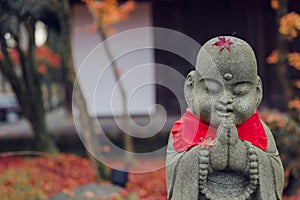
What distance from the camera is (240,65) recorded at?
3.38 meters

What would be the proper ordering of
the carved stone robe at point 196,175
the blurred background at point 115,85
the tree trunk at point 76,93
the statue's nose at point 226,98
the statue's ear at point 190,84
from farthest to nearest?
the tree trunk at point 76,93, the blurred background at point 115,85, the statue's ear at point 190,84, the carved stone robe at point 196,175, the statue's nose at point 226,98

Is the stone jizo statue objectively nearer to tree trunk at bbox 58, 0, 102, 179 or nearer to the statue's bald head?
the statue's bald head

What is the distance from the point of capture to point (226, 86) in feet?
11.1

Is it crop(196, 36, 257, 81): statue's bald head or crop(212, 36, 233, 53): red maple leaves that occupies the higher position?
crop(212, 36, 233, 53): red maple leaves

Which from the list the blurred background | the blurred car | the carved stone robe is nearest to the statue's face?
the carved stone robe

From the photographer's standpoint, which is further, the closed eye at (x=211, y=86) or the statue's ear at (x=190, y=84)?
the statue's ear at (x=190, y=84)

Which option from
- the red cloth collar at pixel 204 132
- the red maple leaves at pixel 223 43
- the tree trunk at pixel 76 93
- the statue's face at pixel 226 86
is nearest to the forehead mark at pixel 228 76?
the statue's face at pixel 226 86

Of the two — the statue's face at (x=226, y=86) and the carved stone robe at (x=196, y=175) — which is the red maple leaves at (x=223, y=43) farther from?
the carved stone robe at (x=196, y=175)

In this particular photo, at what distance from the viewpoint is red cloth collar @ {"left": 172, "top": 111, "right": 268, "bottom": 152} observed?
3529mm

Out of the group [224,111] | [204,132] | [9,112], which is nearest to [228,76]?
[224,111]

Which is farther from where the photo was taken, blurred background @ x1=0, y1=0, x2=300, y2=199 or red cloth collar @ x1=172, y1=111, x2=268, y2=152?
blurred background @ x1=0, y1=0, x2=300, y2=199

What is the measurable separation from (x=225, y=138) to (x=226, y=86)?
37 centimetres

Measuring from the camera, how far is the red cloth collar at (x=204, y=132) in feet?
11.6

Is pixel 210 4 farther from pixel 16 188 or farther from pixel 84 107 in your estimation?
pixel 16 188
